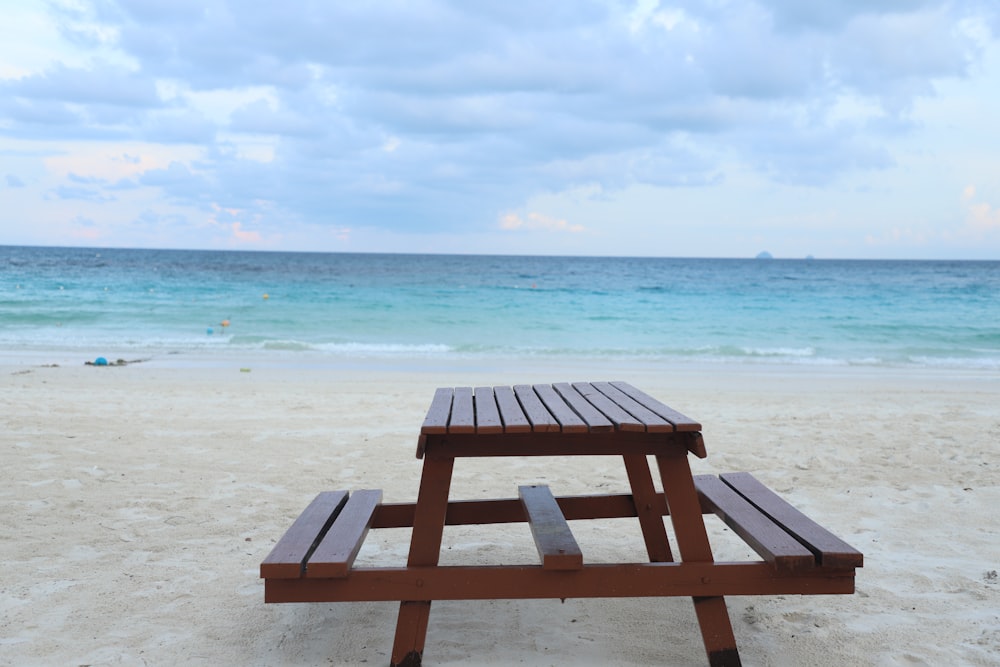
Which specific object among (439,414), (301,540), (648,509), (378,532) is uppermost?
(439,414)

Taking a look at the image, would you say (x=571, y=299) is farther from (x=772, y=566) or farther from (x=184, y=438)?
(x=772, y=566)

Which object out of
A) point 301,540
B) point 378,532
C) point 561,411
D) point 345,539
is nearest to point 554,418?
point 561,411

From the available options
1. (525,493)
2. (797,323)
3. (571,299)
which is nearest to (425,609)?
(525,493)

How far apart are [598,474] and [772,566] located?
275cm

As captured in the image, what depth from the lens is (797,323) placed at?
907 inches

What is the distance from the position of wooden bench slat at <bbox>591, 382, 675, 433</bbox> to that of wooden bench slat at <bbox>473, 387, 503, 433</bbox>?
0.47 m

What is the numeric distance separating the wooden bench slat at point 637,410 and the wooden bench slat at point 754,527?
1.80 feet

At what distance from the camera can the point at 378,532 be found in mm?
4109

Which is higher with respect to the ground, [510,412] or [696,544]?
[510,412]

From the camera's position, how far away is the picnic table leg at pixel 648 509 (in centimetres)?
328

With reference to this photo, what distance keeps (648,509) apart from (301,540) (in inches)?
60.1

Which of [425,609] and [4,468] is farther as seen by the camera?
[4,468]

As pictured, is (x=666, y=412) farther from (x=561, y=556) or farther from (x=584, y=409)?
(x=561, y=556)

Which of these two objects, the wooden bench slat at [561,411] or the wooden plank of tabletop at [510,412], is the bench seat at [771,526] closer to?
the wooden bench slat at [561,411]
